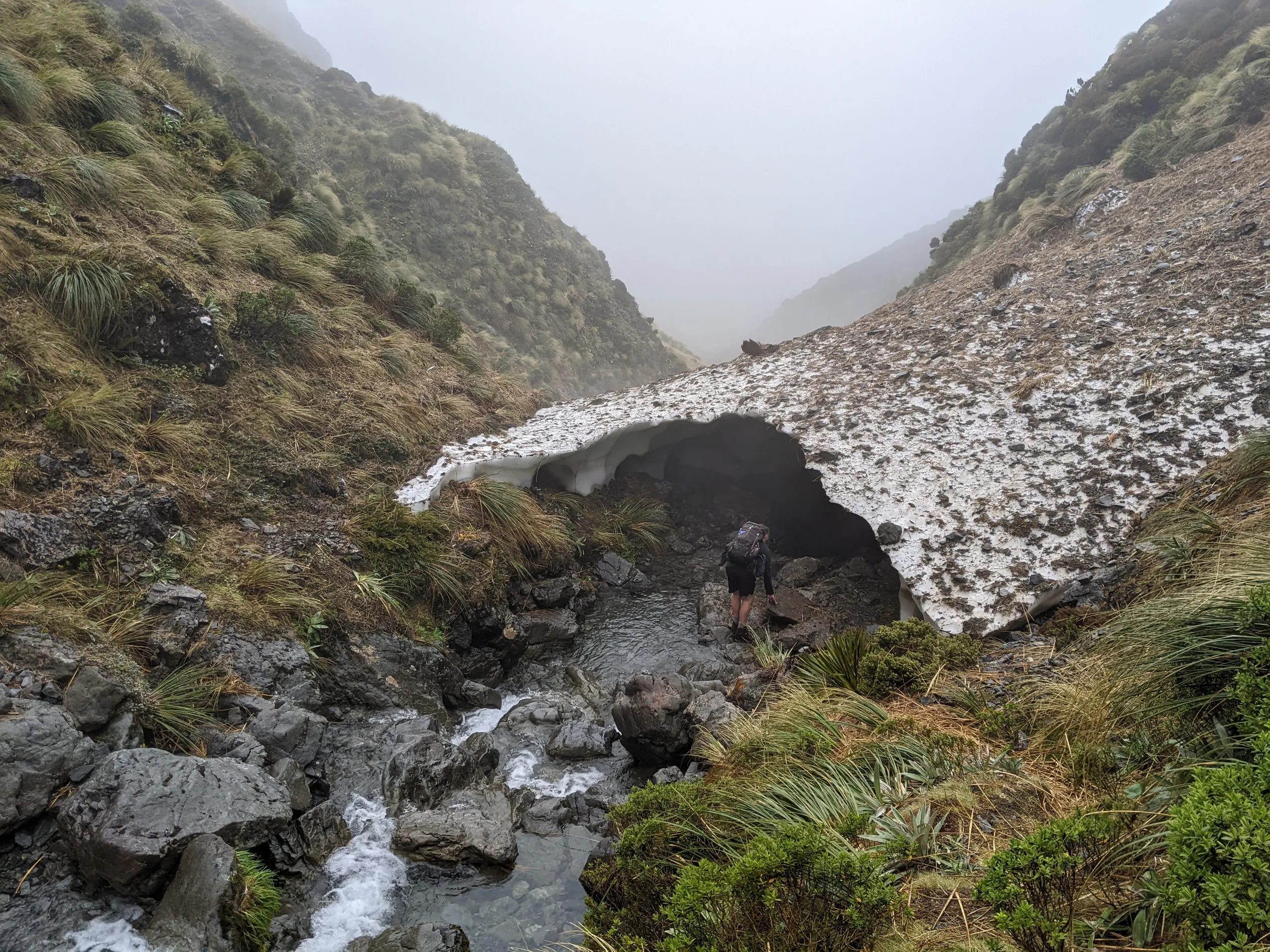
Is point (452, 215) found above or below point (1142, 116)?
above

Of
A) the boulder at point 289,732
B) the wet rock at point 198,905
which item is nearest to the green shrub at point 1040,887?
the wet rock at point 198,905

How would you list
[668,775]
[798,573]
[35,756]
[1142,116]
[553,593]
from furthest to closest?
[1142,116] < [798,573] < [553,593] < [668,775] < [35,756]

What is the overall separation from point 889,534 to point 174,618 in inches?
279

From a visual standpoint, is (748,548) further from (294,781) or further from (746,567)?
(294,781)

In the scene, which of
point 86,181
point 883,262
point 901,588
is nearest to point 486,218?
point 86,181

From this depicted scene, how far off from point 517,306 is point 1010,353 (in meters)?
22.3

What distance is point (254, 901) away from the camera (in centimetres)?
373

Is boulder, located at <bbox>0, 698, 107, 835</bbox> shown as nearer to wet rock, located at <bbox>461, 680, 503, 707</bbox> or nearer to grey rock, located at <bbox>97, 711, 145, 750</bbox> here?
grey rock, located at <bbox>97, 711, 145, 750</bbox>

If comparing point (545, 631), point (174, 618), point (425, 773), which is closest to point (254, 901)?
point (425, 773)

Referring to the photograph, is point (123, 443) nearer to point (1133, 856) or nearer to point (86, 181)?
point (86, 181)

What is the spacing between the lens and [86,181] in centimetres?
849

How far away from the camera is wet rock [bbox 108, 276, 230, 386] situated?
7.62m

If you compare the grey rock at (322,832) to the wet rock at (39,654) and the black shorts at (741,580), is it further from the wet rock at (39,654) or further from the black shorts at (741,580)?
the black shorts at (741,580)

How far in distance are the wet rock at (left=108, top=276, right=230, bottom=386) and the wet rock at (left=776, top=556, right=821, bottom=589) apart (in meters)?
8.47
